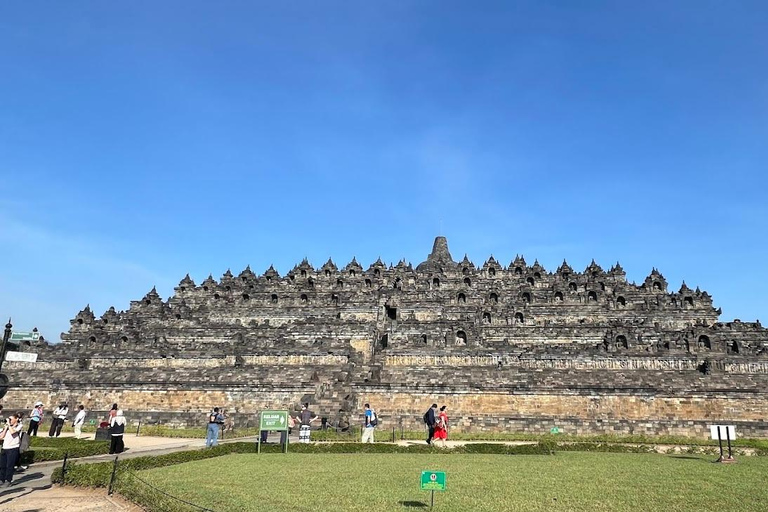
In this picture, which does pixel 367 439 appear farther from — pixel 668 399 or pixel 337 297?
pixel 337 297

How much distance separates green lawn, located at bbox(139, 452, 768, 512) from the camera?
1120cm

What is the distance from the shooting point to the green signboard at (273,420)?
21.2 meters

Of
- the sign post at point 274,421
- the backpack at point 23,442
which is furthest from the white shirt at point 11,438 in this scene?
the sign post at point 274,421

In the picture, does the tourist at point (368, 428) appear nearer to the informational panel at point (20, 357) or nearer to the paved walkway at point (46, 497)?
the paved walkway at point (46, 497)

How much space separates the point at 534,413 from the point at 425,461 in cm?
1563

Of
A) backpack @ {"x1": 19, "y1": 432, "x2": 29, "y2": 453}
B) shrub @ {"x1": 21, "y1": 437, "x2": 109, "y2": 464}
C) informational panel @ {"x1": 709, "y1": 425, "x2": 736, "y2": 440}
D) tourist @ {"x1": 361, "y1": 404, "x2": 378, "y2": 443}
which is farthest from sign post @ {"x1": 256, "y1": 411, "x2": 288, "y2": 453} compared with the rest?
informational panel @ {"x1": 709, "y1": 425, "x2": 736, "y2": 440}

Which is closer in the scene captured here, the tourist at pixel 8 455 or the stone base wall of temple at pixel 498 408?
the tourist at pixel 8 455

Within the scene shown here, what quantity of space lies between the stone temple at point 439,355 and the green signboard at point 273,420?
8.95m

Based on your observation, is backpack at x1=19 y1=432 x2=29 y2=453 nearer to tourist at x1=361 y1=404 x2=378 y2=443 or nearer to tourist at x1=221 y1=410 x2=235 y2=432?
tourist at x1=361 y1=404 x2=378 y2=443

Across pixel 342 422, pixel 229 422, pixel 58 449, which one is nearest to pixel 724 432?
pixel 342 422

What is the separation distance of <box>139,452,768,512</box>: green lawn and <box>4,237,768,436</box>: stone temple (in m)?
12.3

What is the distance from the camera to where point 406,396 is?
32.7 meters

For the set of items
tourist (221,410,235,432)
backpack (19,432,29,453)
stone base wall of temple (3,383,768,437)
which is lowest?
tourist (221,410,235,432)

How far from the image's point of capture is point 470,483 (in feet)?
44.6
